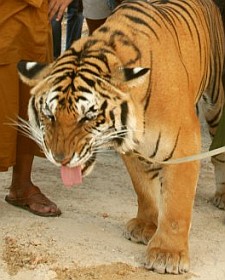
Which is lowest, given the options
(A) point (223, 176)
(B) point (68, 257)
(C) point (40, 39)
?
(B) point (68, 257)

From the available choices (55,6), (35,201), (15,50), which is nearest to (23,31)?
(15,50)

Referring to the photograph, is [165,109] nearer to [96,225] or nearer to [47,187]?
[96,225]

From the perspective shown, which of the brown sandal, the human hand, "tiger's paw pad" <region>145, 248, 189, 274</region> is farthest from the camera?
the brown sandal

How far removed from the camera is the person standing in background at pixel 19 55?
3.73m

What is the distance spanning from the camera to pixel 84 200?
4.34 metres

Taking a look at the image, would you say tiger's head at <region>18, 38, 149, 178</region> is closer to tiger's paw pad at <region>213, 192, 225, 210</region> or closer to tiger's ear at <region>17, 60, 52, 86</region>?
tiger's ear at <region>17, 60, 52, 86</region>

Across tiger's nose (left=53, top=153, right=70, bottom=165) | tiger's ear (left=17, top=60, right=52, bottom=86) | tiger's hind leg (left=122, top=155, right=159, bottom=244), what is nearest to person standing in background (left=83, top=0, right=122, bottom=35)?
tiger's hind leg (left=122, top=155, right=159, bottom=244)

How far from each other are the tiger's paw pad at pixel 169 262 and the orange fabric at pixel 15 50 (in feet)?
3.18

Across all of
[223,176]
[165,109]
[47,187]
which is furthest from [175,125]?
[47,187]

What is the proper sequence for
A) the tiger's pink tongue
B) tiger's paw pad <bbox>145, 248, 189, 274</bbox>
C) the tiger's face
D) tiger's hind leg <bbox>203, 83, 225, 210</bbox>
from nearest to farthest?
the tiger's face → the tiger's pink tongue → tiger's paw pad <bbox>145, 248, 189, 274</bbox> → tiger's hind leg <bbox>203, 83, 225, 210</bbox>

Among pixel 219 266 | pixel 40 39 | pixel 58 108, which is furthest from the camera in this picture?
pixel 40 39

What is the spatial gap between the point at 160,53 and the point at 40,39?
809 millimetres

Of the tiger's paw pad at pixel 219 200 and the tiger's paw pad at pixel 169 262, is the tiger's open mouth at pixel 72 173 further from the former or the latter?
the tiger's paw pad at pixel 219 200

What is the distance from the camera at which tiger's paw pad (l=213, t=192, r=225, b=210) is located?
4234mm
